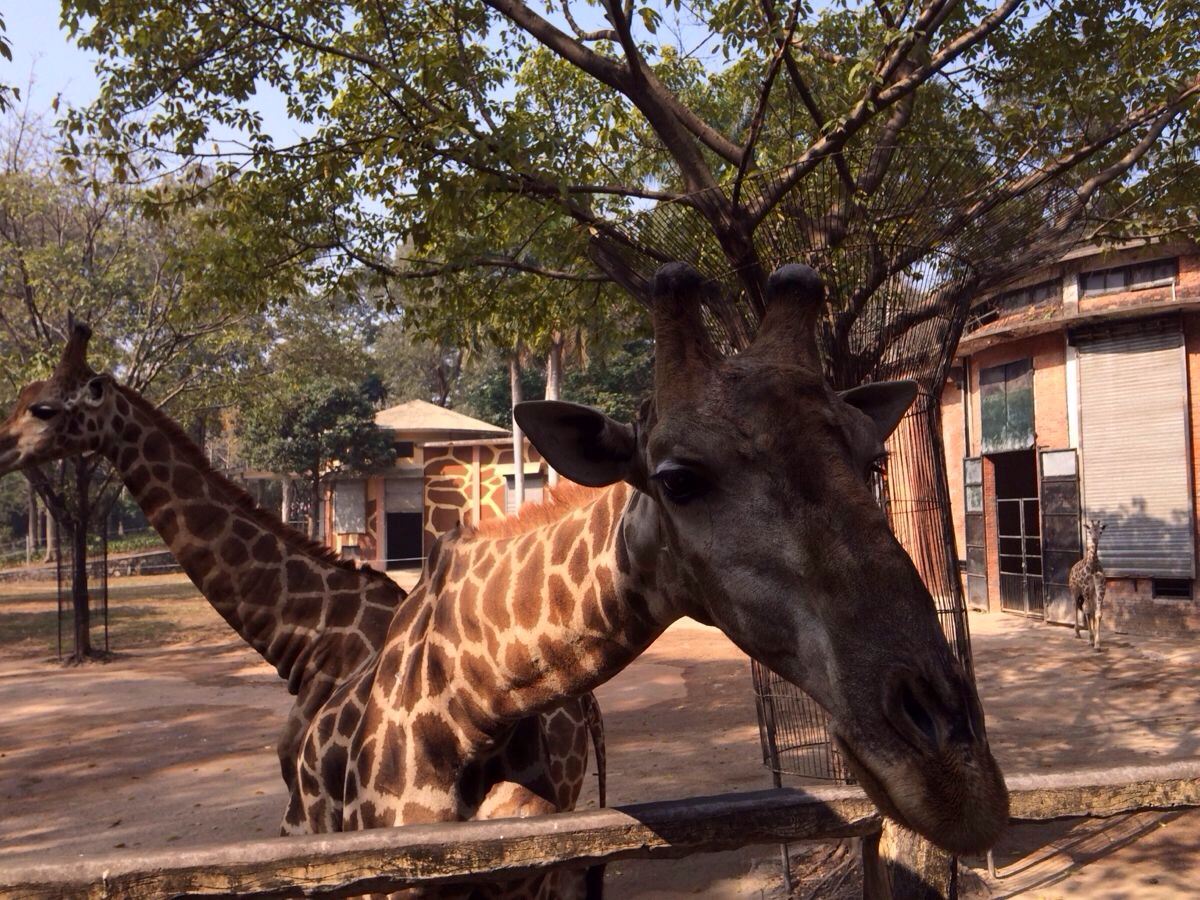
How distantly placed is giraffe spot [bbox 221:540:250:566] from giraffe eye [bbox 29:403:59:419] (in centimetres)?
152

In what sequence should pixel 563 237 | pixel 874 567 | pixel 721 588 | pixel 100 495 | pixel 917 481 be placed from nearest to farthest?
pixel 874 567
pixel 721 588
pixel 917 481
pixel 563 237
pixel 100 495

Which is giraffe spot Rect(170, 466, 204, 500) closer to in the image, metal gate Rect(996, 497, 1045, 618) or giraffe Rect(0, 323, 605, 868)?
giraffe Rect(0, 323, 605, 868)

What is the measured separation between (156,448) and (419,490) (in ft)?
90.1

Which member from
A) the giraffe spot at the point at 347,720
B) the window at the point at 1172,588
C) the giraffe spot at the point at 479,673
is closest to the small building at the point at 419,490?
the window at the point at 1172,588

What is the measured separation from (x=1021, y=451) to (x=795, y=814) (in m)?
17.2

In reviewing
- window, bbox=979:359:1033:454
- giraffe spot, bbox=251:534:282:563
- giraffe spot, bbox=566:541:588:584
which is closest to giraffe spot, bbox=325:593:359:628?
giraffe spot, bbox=251:534:282:563

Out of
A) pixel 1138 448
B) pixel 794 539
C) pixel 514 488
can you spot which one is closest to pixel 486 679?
pixel 794 539

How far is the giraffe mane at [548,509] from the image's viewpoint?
2.85 metres

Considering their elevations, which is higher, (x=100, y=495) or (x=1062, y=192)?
(x=1062, y=192)

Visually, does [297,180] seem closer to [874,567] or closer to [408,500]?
[874,567]

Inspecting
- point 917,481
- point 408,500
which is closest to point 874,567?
point 917,481

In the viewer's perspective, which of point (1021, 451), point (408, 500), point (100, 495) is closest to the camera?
point (100, 495)

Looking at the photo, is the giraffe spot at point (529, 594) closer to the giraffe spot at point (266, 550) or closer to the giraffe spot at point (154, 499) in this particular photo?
the giraffe spot at point (266, 550)

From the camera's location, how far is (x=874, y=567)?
67.2 inches
